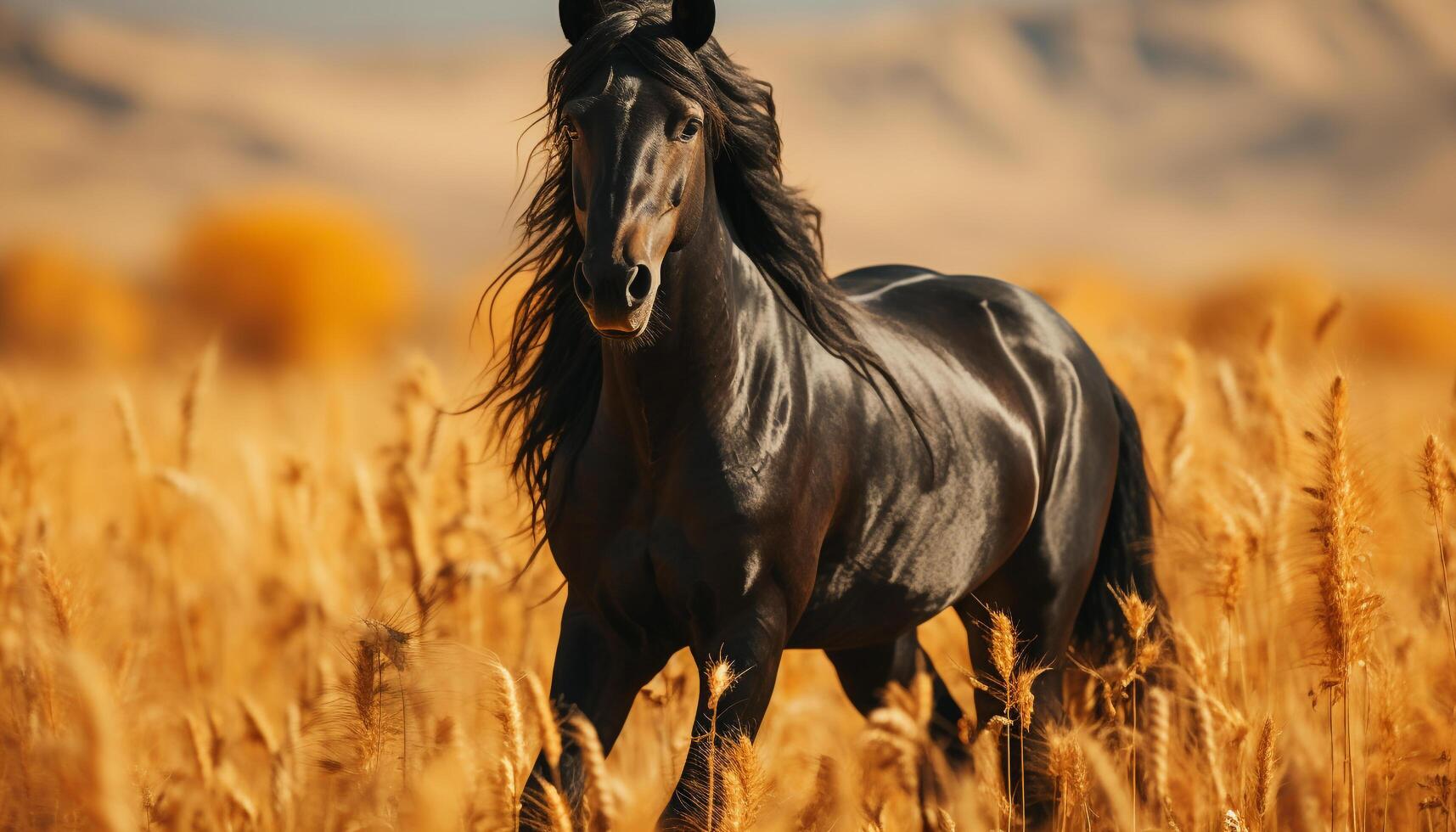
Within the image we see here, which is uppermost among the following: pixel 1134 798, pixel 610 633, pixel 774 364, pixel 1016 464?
pixel 774 364

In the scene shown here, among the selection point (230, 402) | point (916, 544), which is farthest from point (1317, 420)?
point (230, 402)

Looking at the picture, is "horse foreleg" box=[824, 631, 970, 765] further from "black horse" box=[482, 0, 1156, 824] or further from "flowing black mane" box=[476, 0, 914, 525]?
"flowing black mane" box=[476, 0, 914, 525]

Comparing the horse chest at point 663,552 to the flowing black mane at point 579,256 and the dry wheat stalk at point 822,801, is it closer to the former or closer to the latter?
the flowing black mane at point 579,256

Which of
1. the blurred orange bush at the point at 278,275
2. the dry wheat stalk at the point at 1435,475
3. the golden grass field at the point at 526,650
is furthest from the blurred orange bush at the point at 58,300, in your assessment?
the dry wheat stalk at the point at 1435,475

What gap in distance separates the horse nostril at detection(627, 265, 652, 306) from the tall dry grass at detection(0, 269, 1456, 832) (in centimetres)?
70

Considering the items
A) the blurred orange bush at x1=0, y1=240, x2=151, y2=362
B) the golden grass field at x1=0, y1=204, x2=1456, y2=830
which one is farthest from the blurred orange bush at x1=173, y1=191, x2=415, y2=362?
the golden grass field at x1=0, y1=204, x2=1456, y2=830

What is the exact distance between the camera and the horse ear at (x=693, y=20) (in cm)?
284

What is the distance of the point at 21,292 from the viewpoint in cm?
3039

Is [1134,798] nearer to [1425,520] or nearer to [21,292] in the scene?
[1425,520]

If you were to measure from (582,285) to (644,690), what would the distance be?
3.48 ft

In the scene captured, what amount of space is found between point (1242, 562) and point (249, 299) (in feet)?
103

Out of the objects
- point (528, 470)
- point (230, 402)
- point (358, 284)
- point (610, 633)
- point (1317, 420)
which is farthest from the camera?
point (358, 284)

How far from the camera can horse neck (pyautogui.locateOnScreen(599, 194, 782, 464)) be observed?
292cm

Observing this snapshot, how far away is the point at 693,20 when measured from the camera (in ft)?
9.36
